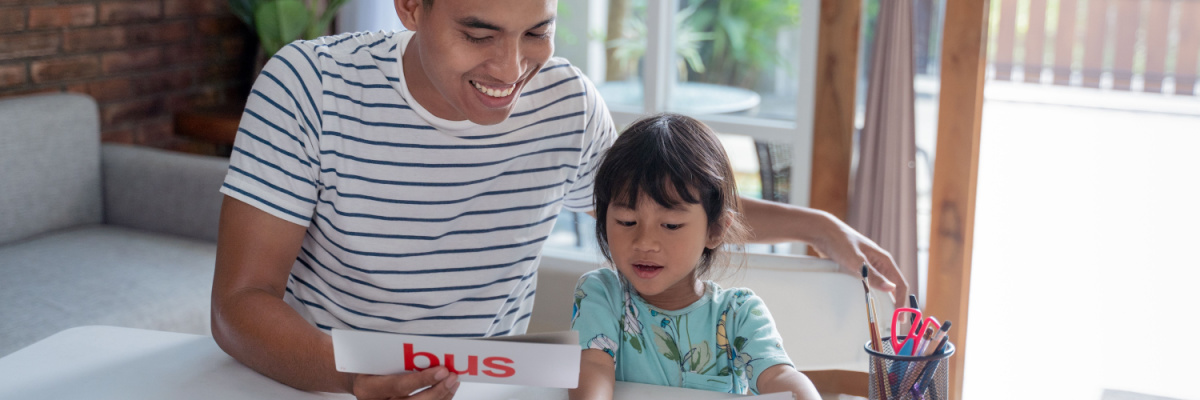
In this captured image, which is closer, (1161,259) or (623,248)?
(623,248)

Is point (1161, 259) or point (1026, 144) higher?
point (1026, 144)

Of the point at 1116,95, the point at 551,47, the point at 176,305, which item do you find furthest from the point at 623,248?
the point at 1116,95

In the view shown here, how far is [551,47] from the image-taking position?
128cm

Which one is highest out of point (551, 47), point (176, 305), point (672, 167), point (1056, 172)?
point (551, 47)

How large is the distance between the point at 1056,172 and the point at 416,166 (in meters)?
2.33

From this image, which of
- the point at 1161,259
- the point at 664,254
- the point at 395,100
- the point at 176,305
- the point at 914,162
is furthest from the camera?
the point at 1161,259

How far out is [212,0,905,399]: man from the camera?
118 centimetres

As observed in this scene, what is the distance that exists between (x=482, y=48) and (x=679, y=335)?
455mm

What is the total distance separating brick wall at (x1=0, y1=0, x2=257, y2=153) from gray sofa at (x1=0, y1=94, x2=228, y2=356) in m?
0.25

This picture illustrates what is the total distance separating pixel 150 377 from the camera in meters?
1.11

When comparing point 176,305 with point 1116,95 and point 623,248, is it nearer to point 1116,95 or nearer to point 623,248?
point 623,248

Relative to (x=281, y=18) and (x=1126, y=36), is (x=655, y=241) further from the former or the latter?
(x=281, y=18)

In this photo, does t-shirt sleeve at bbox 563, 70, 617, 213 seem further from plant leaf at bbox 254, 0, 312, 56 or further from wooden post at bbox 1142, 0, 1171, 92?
plant leaf at bbox 254, 0, 312, 56

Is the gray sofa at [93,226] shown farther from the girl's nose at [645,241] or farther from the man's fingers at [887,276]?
the man's fingers at [887,276]
